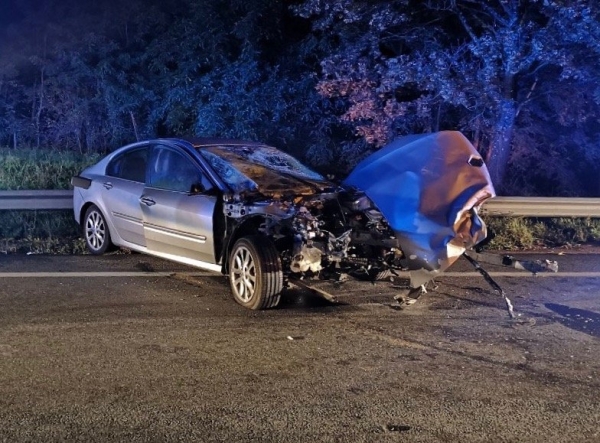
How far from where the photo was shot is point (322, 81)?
41.7ft

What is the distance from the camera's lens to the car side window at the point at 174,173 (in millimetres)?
7176

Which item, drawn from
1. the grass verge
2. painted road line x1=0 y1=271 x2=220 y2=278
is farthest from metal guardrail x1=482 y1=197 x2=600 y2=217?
the grass verge

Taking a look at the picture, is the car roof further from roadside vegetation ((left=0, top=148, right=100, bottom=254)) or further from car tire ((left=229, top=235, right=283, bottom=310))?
roadside vegetation ((left=0, top=148, right=100, bottom=254))

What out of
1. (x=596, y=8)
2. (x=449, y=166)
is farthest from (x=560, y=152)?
(x=449, y=166)

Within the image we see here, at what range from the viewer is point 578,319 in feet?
20.9

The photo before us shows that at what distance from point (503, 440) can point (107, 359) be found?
2.66 meters

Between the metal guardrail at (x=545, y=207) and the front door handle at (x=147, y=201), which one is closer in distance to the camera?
the front door handle at (x=147, y=201)

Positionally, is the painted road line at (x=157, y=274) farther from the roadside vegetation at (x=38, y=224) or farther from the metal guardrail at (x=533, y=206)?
the metal guardrail at (x=533, y=206)

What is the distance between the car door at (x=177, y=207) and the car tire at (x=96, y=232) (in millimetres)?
1044

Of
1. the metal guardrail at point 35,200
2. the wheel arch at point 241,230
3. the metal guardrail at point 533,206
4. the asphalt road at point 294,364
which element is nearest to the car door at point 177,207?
the wheel arch at point 241,230

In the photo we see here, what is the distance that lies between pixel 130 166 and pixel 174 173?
3.12ft

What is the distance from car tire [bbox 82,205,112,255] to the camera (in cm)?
856

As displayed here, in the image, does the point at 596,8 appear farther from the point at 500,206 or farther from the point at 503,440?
the point at 503,440

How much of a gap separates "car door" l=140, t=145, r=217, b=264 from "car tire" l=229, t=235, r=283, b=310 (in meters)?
0.44
